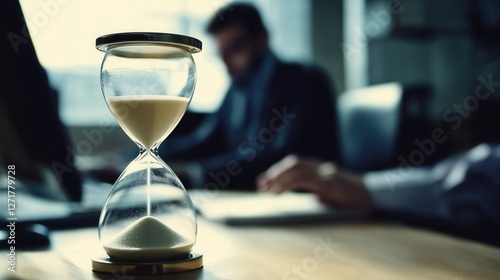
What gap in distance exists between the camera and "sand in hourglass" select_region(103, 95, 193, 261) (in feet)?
2.01

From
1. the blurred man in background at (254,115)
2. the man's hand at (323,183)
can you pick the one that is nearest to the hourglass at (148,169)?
the man's hand at (323,183)

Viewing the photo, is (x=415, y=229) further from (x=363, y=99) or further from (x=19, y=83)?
(x=363, y=99)

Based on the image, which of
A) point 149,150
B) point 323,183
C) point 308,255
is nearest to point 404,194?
point 323,183

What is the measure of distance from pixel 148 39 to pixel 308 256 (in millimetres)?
334

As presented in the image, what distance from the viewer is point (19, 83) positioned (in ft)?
2.85

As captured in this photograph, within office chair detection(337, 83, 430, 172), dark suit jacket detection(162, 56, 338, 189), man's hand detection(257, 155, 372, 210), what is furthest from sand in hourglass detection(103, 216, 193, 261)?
office chair detection(337, 83, 430, 172)

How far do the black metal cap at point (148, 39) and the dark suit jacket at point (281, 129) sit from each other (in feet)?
5.37

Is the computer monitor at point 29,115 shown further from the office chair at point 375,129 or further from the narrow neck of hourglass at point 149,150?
the office chair at point 375,129

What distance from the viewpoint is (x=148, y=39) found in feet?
1.95

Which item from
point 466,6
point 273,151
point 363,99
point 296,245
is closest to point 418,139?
point 363,99

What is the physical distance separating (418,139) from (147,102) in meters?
2.18

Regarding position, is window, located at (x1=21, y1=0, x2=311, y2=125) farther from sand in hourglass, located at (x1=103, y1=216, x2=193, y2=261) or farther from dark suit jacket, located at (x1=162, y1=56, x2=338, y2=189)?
sand in hourglass, located at (x1=103, y1=216, x2=193, y2=261)

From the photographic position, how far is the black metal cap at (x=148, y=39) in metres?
0.59

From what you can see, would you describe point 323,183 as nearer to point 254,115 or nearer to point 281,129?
point 281,129
